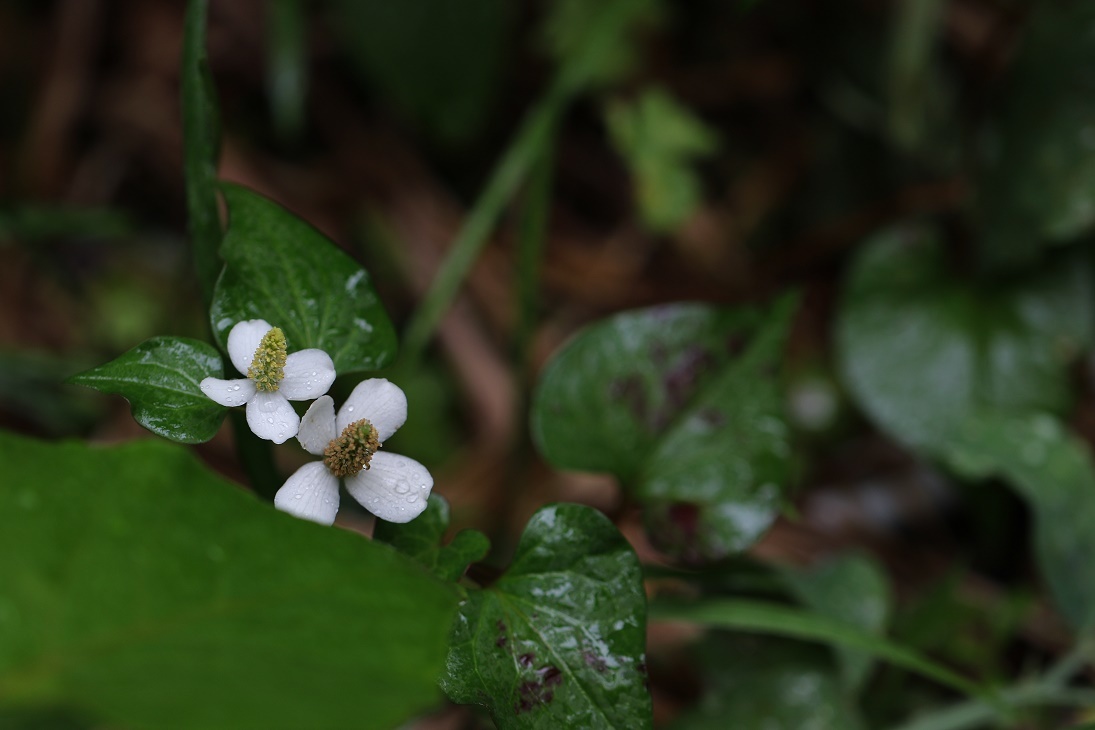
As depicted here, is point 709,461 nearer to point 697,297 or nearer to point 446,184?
point 697,297

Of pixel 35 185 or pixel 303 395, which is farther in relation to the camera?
pixel 35 185

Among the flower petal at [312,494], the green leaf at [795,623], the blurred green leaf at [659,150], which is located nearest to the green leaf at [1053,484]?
the green leaf at [795,623]

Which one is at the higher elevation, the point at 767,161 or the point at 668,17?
the point at 668,17

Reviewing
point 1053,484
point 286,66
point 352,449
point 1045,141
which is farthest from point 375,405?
point 1045,141

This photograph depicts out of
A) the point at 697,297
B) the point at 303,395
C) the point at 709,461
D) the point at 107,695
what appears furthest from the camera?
the point at 697,297

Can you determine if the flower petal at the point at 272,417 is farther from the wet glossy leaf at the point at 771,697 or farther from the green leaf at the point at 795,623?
the wet glossy leaf at the point at 771,697

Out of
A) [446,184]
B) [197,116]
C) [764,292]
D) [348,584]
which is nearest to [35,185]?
[446,184]
